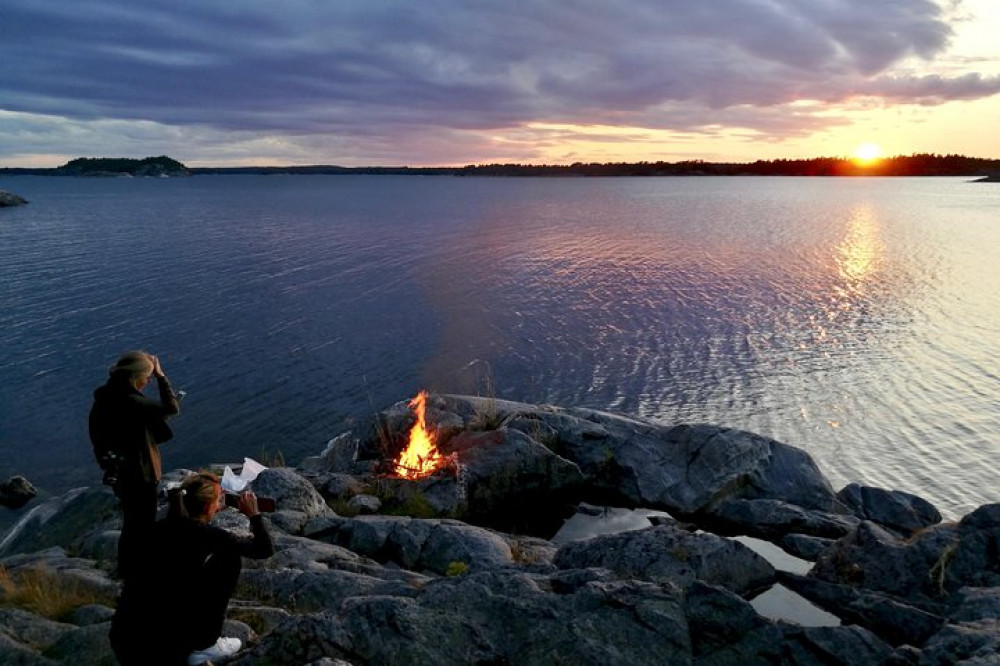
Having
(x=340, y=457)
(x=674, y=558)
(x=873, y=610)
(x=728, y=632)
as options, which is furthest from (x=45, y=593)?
(x=873, y=610)

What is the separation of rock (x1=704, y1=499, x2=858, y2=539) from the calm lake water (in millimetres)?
5229

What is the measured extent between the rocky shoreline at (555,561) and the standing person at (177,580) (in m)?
1.10

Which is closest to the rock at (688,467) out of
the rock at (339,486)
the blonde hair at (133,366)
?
the rock at (339,486)

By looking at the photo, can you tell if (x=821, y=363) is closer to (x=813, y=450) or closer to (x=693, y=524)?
(x=813, y=450)

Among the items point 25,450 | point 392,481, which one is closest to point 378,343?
point 25,450

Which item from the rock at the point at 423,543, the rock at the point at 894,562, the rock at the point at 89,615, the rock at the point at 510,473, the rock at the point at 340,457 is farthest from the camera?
the rock at the point at 340,457

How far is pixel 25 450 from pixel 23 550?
1078cm

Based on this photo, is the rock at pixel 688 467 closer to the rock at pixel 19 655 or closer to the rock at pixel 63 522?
the rock at pixel 63 522

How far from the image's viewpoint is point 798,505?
17906 millimetres

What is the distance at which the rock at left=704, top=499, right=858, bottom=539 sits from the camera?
1655 cm

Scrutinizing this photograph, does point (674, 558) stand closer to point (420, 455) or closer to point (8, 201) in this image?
point (420, 455)

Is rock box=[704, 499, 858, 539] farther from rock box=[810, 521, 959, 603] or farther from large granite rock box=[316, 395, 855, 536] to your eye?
rock box=[810, 521, 959, 603]

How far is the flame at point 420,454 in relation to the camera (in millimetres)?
18156

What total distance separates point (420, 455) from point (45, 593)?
10.5 meters
